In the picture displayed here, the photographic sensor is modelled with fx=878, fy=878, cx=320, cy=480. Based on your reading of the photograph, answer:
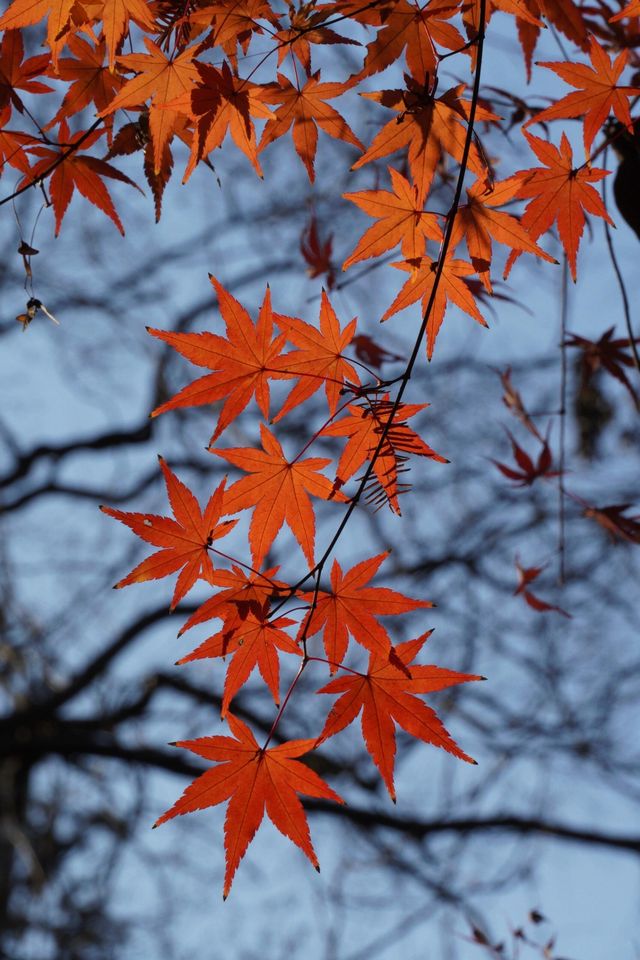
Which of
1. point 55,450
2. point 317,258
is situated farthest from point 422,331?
point 55,450

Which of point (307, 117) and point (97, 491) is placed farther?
point (97, 491)

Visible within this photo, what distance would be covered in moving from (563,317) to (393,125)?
0.55 meters

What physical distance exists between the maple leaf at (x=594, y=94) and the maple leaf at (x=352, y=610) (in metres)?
0.51

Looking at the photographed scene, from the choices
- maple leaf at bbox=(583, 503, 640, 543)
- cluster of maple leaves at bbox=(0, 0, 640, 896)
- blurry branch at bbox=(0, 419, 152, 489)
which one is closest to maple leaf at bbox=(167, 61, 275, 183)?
cluster of maple leaves at bbox=(0, 0, 640, 896)

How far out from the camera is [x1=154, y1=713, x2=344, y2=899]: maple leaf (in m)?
0.84

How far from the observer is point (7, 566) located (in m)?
5.49

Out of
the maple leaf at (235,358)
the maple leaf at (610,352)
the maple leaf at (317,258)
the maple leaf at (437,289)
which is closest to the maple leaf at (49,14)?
the maple leaf at (235,358)

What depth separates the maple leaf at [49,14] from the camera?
2.78 feet

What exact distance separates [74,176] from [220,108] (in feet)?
0.84

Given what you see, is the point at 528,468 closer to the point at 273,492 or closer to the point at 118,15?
the point at 273,492

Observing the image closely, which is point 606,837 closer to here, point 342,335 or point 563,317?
point 563,317

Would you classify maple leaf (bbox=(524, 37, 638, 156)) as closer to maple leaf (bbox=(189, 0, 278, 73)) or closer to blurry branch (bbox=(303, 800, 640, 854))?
maple leaf (bbox=(189, 0, 278, 73))

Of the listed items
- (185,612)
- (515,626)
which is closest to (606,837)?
(515,626)

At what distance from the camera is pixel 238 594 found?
844 mm
